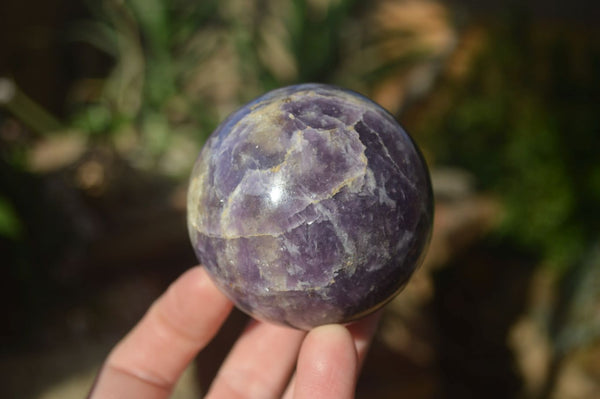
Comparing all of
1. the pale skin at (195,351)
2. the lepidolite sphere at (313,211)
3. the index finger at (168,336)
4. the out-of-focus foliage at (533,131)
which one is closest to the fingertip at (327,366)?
the lepidolite sphere at (313,211)

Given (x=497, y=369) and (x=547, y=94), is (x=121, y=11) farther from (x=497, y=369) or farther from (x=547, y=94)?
(x=497, y=369)

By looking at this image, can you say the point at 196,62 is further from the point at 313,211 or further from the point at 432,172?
the point at 313,211

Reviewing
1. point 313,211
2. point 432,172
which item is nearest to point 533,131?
point 432,172

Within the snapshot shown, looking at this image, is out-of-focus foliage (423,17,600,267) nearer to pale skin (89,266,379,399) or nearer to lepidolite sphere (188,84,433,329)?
pale skin (89,266,379,399)

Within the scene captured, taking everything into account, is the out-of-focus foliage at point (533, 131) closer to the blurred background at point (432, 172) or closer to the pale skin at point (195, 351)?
the blurred background at point (432, 172)

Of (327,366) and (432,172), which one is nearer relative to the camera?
(327,366)
